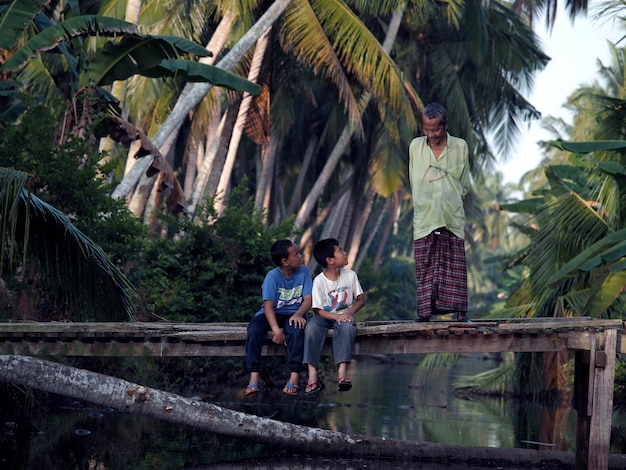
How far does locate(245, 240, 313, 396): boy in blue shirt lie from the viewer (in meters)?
8.05

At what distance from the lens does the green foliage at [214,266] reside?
15.3 m

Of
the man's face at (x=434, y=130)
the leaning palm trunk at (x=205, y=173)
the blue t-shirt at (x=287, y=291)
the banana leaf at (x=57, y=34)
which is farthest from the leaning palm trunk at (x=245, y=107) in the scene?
the man's face at (x=434, y=130)

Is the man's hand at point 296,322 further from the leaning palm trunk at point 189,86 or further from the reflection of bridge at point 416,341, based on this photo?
the leaning palm trunk at point 189,86

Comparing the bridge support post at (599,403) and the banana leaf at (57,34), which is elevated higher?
the banana leaf at (57,34)

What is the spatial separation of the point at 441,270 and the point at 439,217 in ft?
1.40

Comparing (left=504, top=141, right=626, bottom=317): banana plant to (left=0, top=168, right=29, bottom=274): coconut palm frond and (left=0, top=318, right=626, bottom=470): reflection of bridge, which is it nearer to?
(left=0, top=318, right=626, bottom=470): reflection of bridge

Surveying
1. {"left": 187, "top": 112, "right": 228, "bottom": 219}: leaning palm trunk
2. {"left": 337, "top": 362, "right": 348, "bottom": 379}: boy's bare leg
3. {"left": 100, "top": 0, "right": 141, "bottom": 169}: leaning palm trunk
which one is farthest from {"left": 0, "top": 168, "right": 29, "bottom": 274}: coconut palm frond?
{"left": 187, "top": 112, "right": 228, "bottom": 219}: leaning palm trunk

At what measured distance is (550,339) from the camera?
28.5 ft

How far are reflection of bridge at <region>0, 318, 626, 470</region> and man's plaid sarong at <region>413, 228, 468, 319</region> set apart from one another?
0.22 metres

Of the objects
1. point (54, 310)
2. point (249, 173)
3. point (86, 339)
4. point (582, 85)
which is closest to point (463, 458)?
point (86, 339)

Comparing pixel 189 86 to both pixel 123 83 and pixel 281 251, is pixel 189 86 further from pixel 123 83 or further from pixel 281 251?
pixel 281 251

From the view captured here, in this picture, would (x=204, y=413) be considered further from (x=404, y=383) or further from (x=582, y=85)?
(x=582, y=85)

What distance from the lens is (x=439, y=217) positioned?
7789 millimetres

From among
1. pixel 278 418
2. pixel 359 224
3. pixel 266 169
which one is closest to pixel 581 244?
pixel 278 418
